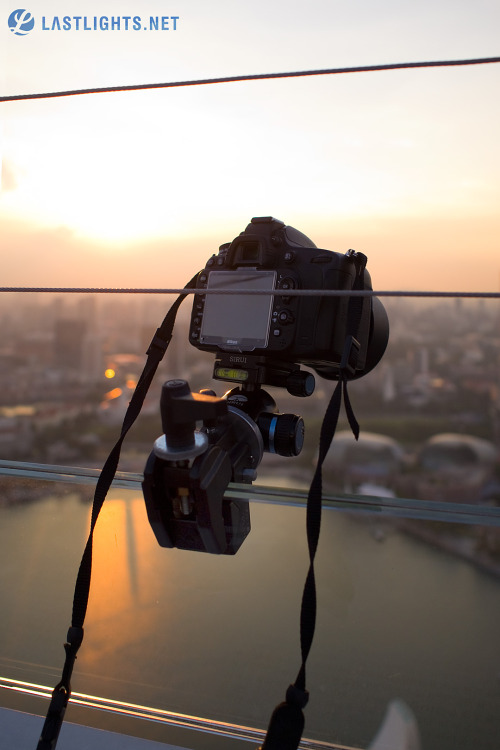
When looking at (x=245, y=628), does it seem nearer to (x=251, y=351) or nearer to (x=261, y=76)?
(x=251, y=351)

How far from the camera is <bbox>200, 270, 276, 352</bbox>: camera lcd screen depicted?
32.8 inches

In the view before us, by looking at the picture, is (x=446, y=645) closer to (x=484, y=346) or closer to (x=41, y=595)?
(x=41, y=595)

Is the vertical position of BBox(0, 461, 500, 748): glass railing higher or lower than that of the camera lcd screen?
lower

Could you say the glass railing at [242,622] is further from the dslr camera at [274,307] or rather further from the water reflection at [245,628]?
the dslr camera at [274,307]

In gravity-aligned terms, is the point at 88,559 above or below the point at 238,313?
below

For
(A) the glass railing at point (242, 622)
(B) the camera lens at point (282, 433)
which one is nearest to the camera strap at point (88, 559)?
(A) the glass railing at point (242, 622)

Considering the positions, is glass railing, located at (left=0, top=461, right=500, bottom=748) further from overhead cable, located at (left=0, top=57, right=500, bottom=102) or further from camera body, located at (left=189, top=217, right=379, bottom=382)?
overhead cable, located at (left=0, top=57, right=500, bottom=102)

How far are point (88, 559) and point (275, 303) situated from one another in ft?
1.35

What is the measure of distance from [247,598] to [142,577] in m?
0.18

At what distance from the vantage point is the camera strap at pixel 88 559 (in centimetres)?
73

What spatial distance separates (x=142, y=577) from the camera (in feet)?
3.30

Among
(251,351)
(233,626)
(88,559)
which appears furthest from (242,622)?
(251,351)

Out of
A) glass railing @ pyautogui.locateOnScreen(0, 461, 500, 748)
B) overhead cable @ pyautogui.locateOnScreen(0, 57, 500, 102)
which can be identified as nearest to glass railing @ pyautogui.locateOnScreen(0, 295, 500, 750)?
glass railing @ pyautogui.locateOnScreen(0, 461, 500, 748)

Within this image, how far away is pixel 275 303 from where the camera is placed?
0.83m
